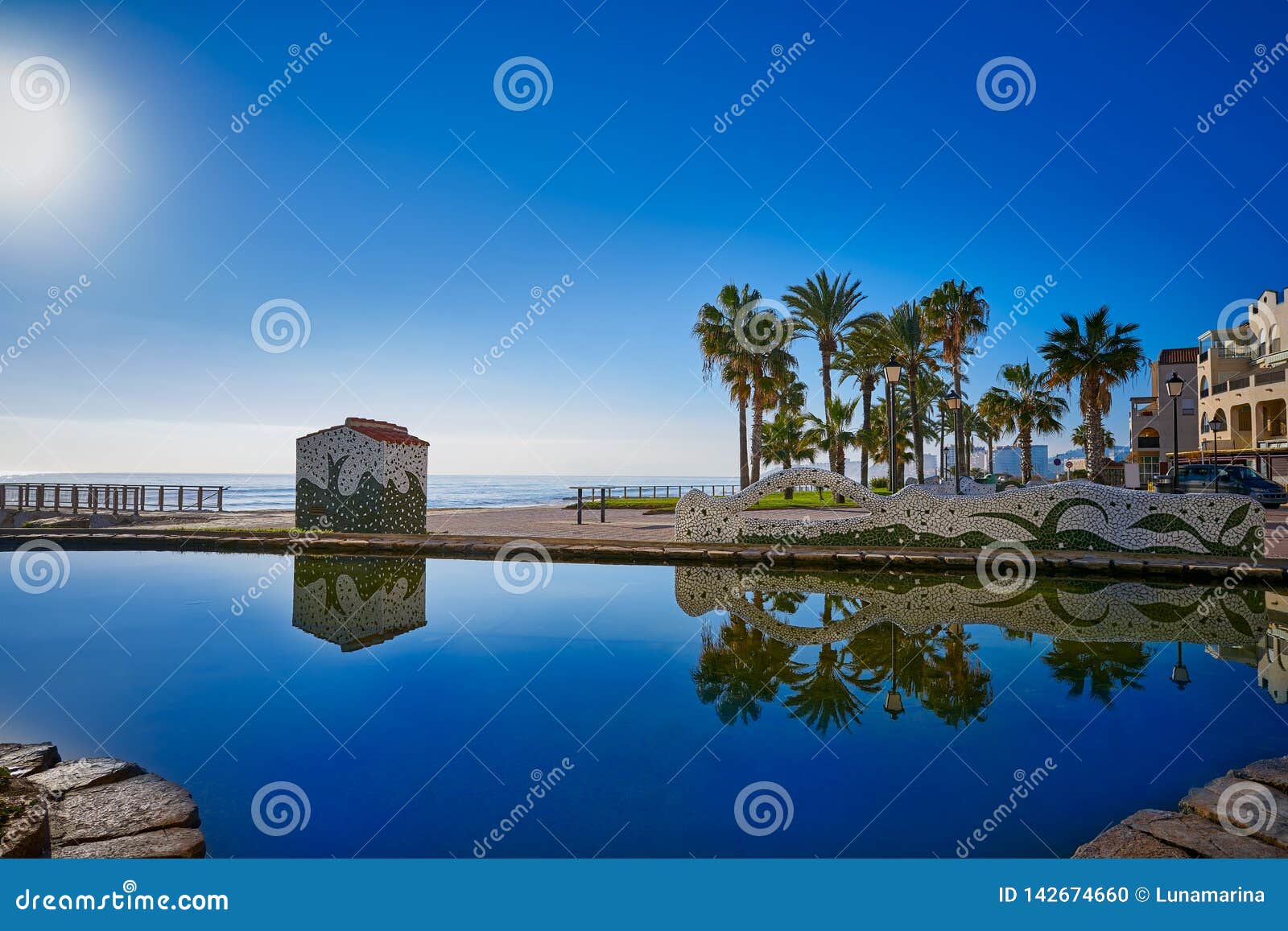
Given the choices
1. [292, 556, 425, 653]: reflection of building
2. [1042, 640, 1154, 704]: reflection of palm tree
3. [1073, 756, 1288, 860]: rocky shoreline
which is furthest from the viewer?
[292, 556, 425, 653]: reflection of building

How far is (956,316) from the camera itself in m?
36.4

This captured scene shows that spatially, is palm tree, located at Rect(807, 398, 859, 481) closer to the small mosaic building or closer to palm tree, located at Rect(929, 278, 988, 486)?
palm tree, located at Rect(929, 278, 988, 486)

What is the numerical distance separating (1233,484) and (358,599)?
93.0ft

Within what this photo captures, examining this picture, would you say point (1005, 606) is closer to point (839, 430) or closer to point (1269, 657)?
point (1269, 657)

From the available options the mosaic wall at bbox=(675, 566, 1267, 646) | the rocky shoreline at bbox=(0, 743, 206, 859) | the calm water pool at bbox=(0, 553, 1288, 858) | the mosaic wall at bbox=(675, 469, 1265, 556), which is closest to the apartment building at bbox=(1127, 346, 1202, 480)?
the mosaic wall at bbox=(675, 469, 1265, 556)

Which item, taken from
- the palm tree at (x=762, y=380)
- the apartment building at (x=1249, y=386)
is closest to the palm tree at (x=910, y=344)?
the palm tree at (x=762, y=380)

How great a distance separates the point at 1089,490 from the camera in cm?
1570

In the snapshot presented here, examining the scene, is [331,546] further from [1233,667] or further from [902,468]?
[902,468]

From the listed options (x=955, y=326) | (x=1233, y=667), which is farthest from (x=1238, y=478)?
(x=1233, y=667)

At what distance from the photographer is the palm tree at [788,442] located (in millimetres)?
45969

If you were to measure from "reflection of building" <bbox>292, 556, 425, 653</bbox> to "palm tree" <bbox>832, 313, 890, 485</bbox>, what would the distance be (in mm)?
21995

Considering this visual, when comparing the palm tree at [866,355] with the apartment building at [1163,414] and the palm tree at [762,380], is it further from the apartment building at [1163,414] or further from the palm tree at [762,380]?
the apartment building at [1163,414]

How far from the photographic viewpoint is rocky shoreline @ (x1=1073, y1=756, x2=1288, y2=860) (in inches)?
154

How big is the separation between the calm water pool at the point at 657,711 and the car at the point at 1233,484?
645 inches
